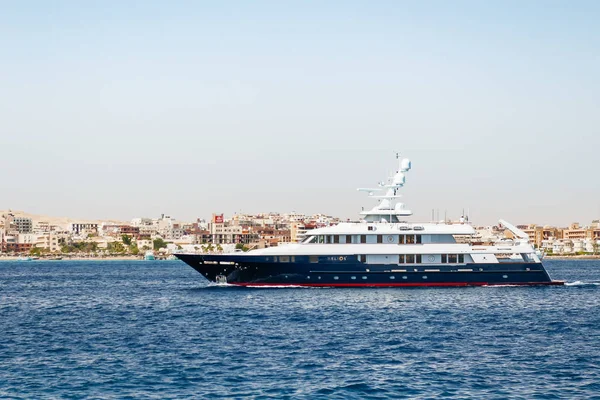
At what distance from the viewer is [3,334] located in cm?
4256

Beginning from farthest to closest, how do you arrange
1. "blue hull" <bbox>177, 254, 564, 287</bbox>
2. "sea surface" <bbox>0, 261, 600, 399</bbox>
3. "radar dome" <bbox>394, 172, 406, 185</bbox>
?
"radar dome" <bbox>394, 172, 406, 185</bbox>
"blue hull" <bbox>177, 254, 564, 287</bbox>
"sea surface" <bbox>0, 261, 600, 399</bbox>

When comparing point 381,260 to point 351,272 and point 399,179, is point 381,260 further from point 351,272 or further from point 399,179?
point 399,179

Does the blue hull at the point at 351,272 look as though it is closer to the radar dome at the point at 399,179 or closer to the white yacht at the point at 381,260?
the white yacht at the point at 381,260

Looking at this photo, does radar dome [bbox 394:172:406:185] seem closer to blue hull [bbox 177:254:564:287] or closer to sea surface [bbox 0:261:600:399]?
blue hull [bbox 177:254:564:287]

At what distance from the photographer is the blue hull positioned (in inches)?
2509

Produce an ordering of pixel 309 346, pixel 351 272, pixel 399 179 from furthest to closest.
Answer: pixel 399 179 → pixel 351 272 → pixel 309 346

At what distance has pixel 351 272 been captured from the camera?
6378 centimetres

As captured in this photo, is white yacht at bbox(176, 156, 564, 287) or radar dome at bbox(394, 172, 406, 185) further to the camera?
radar dome at bbox(394, 172, 406, 185)

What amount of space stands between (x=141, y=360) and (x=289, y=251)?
30318 millimetres

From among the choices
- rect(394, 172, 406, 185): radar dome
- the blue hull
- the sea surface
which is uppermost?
rect(394, 172, 406, 185): radar dome

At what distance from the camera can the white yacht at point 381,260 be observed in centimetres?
6375

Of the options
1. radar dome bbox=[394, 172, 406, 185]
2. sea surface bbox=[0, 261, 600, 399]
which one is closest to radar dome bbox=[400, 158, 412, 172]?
radar dome bbox=[394, 172, 406, 185]

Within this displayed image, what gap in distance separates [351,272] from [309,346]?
26.9m

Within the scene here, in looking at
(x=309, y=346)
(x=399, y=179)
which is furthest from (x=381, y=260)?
(x=309, y=346)
